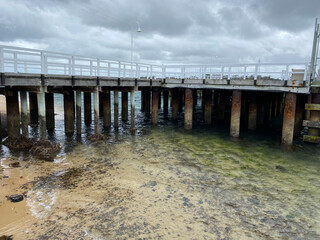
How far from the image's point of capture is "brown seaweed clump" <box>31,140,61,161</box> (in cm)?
1120

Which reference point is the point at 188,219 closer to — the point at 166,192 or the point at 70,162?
the point at 166,192

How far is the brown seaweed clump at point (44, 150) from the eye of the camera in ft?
36.7

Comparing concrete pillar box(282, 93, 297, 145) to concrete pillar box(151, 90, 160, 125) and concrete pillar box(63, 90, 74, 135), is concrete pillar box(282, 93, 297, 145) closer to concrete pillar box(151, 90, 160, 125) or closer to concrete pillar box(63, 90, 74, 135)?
concrete pillar box(151, 90, 160, 125)

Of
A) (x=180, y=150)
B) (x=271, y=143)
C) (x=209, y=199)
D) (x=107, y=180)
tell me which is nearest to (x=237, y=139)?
(x=271, y=143)

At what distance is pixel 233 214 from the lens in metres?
7.07

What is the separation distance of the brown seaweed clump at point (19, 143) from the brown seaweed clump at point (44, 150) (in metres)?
0.66

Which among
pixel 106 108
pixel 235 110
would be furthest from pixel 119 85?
pixel 235 110

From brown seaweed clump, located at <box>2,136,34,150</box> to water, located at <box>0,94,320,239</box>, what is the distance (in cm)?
84

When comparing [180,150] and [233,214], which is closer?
[233,214]

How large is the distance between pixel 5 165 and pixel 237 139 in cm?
1282

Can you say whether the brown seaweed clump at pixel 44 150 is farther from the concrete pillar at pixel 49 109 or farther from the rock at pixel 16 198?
the concrete pillar at pixel 49 109

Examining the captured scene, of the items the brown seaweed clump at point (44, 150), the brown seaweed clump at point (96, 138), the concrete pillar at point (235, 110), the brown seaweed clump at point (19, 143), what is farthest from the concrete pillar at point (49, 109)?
the concrete pillar at point (235, 110)

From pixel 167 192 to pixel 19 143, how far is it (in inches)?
326

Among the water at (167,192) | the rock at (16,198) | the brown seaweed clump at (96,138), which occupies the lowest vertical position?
the water at (167,192)
